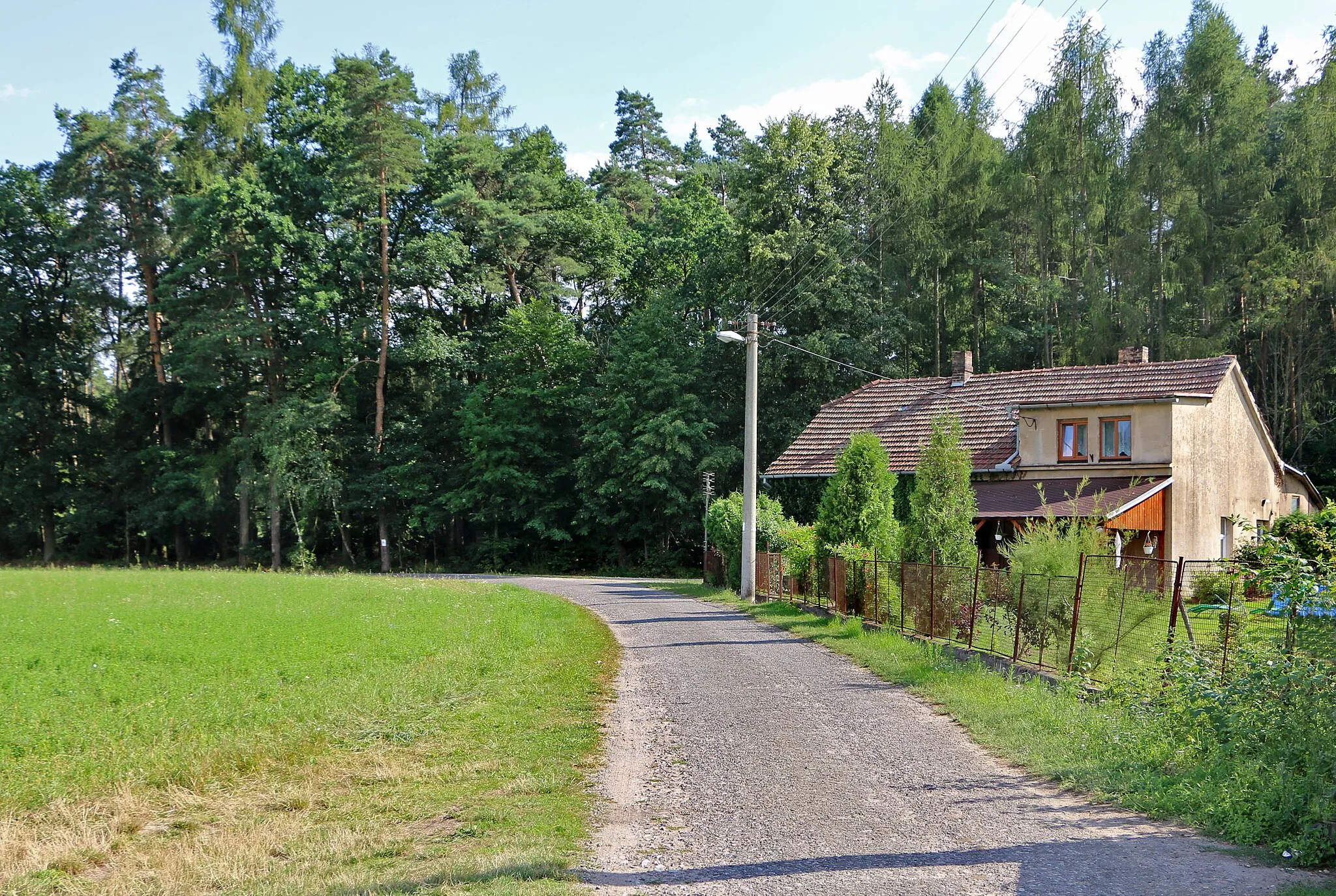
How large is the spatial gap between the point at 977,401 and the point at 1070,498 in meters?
10.3

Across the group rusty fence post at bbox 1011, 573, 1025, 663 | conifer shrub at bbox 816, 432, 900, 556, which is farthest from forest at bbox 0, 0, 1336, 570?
rusty fence post at bbox 1011, 573, 1025, 663

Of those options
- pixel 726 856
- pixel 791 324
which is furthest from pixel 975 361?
pixel 726 856

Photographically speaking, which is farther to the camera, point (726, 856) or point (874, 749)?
point (874, 749)

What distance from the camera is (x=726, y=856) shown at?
6523mm

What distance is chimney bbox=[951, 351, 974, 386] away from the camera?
126 feet

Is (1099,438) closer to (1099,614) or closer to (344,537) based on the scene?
(1099,614)

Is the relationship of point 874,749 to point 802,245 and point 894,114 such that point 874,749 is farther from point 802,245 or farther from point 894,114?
point 894,114

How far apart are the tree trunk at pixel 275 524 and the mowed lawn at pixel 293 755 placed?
1164 inches

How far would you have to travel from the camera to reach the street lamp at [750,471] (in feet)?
83.5

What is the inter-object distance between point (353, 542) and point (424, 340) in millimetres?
14183

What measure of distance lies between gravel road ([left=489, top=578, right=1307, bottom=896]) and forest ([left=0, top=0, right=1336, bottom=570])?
1095 inches

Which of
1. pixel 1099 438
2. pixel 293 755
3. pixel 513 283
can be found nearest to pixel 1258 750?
pixel 293 755

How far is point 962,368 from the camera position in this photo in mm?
38969

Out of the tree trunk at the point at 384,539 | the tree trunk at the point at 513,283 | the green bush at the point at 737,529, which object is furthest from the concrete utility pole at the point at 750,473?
the tree trunk at the point at 513,283
